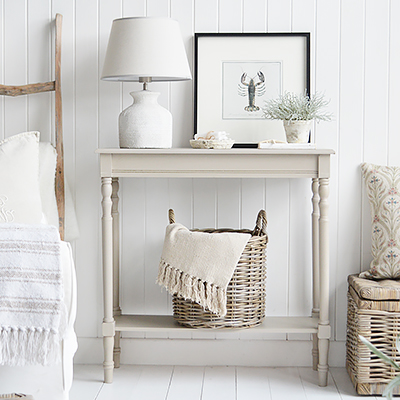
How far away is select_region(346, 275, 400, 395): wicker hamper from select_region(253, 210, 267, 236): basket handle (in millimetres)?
430

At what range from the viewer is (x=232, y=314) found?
210 centimetres

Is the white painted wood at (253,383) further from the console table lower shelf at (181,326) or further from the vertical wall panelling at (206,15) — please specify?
the vertical wall panelling at (206,15)

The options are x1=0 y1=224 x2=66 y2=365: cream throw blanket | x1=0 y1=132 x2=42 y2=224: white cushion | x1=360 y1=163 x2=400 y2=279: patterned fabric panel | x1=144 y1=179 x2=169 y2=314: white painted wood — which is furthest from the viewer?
x1=144 y1=179 x2=169 y2=314: white painted wood

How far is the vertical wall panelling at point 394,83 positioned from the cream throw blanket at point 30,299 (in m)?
1.50

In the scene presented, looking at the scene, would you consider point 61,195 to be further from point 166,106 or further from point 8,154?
point 166,106

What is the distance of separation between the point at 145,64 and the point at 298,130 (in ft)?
2.12

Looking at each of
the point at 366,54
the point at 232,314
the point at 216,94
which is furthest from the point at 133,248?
the point at 366,54

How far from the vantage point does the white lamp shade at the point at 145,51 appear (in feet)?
6.73

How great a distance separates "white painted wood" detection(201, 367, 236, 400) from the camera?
2062 mm

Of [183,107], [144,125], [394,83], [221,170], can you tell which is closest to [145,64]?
[144,125]

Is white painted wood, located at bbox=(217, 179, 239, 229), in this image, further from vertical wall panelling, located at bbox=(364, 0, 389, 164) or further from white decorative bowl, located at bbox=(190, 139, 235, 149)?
vertical wall panelling, located at bbox=(364, 0, 389, 164)

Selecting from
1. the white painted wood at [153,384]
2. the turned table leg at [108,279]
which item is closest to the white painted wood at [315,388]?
the white painted wood at [153,384]

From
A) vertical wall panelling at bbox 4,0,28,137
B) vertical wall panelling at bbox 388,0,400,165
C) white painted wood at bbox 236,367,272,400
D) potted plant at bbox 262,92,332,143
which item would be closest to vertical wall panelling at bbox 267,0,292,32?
potted plant at bbox 262,92,332,143

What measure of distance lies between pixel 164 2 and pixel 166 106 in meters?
0.44
